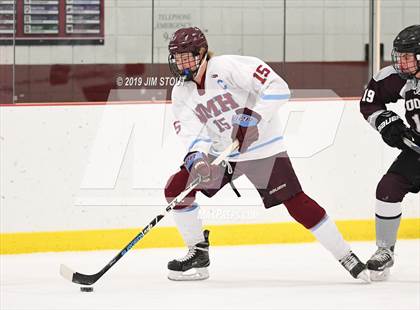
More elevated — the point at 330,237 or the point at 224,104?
the point at 224,104

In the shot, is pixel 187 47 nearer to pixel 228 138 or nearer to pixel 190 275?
pixel 228 138

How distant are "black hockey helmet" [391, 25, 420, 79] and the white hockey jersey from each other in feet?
1.36

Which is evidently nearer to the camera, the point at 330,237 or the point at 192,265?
the point at 330,237

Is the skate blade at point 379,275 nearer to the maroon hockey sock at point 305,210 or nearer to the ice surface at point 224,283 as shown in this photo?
the ice surface at point 224,283

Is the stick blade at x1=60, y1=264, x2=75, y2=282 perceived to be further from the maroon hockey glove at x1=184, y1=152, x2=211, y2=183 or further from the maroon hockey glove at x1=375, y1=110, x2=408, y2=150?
the maroon hockey glove at x1=375, y1=110, x2=408, y2=150

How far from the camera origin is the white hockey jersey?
400 cm

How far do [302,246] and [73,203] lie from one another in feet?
3.58

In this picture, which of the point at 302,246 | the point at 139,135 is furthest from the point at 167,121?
the point at 302,246

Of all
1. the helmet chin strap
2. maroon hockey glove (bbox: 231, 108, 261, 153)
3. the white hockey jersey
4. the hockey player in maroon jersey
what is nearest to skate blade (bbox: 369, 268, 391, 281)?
the hockey player in maroon jersey

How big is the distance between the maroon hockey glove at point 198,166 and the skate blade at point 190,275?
16.4 inches

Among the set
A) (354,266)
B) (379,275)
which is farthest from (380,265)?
(354,266)

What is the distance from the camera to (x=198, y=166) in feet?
12.6

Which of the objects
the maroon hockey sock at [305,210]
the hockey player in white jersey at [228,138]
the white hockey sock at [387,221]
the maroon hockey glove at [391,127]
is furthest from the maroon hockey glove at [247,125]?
the white hockey sock at [387,221]

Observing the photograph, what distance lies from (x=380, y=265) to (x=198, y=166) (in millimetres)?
819
